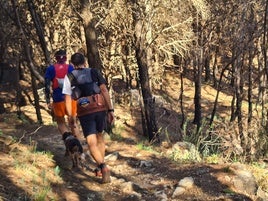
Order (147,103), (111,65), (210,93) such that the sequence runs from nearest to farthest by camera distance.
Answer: (147,103) → (111,65) → (210,93)

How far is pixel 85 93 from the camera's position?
20.9 feet

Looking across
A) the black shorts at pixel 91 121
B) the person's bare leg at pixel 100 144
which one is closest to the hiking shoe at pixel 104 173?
the person's bare leg at pixel 100 144

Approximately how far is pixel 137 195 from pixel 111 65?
13821 mm

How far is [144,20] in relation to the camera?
1553 cm

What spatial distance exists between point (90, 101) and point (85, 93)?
0.15m

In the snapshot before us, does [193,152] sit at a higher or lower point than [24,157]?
lower

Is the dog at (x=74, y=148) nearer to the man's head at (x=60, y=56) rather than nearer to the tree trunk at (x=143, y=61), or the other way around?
the man's head at (x=60, y=56)

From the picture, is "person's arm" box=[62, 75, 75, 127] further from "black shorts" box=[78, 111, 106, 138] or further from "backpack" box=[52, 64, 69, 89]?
"backpack" box=[52, 64, 69, 89]

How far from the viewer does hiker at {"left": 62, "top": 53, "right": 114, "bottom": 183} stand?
6309 millimetres

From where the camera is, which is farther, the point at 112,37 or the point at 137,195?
the point at 112,37

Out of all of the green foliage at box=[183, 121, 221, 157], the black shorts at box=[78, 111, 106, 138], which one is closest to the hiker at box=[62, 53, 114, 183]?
the black shorts at box=[78, 111, 106, 138]

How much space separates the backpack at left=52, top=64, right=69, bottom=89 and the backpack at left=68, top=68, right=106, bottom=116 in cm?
95

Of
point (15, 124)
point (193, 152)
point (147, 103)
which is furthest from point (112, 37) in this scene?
point (193, 152)

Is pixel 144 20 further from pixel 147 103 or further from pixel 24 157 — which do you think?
pixel 24 157
